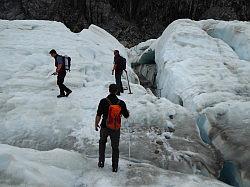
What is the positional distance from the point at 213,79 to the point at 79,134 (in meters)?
6.75

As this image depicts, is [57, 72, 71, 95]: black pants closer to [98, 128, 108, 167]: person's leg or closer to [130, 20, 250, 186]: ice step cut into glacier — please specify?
[130, 20, 250, 186]: ice step cut into glacier

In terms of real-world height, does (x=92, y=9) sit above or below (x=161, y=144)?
above

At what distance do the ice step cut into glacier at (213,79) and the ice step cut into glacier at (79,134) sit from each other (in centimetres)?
64

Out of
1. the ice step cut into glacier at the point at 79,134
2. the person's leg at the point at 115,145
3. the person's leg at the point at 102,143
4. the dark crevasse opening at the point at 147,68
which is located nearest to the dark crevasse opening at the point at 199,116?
the dark crevasse opening at the point at 147,68

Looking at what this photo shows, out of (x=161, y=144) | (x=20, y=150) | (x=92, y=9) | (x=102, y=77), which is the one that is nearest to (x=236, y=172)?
(x=161, y=144)

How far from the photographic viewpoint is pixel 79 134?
10.7 m

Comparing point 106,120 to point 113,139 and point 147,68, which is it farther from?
point 147,68

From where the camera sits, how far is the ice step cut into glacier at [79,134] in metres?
7.86

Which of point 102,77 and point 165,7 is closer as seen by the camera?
point 102,77

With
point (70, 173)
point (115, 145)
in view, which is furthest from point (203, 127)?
point (70, 173)

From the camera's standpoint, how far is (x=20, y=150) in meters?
8.17

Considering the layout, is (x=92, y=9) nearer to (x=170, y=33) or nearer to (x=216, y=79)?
(x=170, y=33)

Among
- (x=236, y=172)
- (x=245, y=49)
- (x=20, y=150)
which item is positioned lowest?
(x=236, y=172)

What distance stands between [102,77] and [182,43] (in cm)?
596
